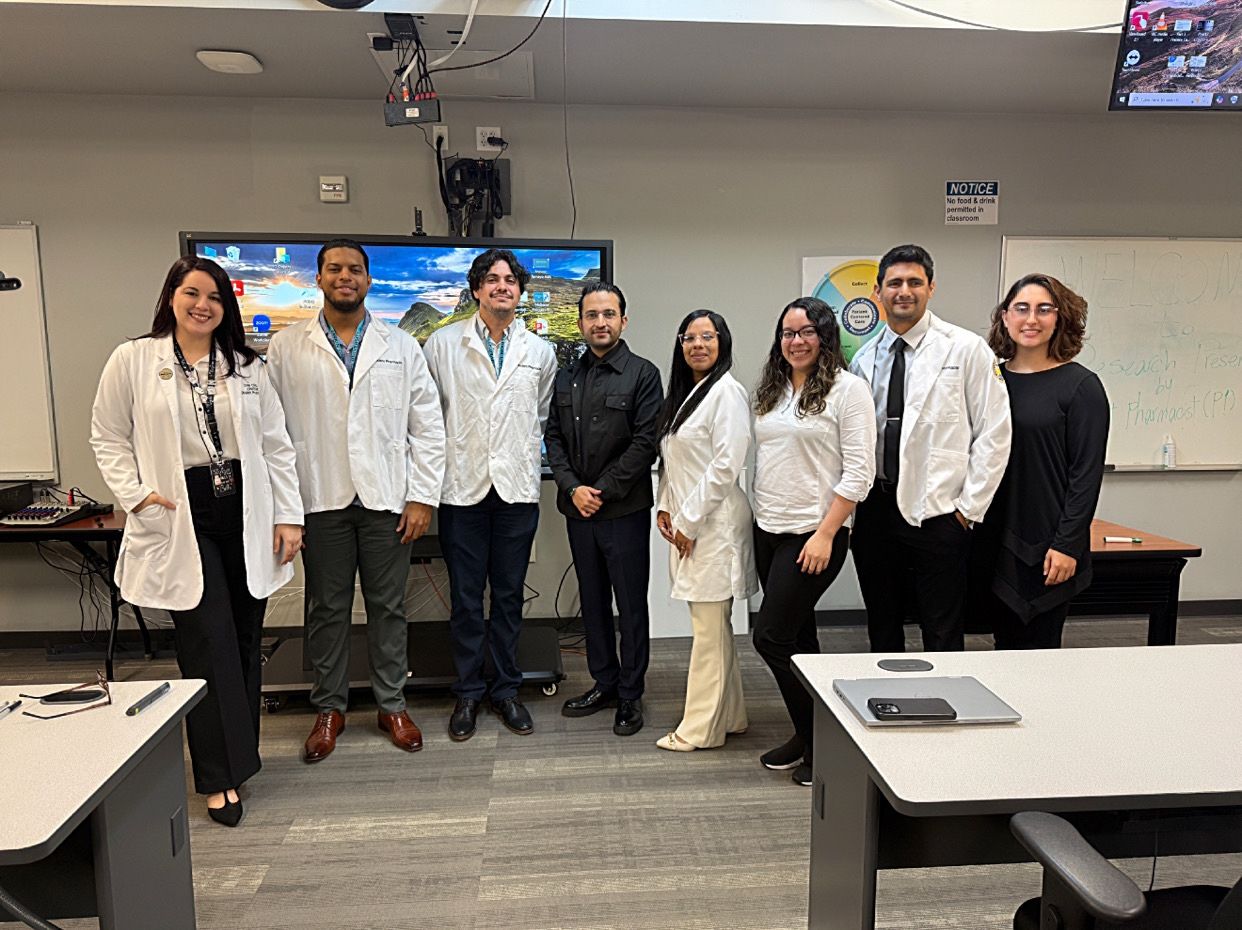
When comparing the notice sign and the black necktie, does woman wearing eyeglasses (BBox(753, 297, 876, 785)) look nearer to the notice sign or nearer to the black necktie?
the black necktie

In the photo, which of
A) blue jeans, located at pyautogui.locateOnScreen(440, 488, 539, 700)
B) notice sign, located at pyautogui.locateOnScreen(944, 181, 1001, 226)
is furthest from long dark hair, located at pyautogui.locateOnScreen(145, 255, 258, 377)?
notice sign, located at pyautogui.locateOnScreen(944, 181, 1001, 226)

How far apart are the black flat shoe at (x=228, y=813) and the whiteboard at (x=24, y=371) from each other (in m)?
2.20

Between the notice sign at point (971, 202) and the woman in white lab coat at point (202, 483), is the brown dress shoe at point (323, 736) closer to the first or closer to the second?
the woman in white lab coat at point (202, 483)

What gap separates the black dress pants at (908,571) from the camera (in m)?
2.37

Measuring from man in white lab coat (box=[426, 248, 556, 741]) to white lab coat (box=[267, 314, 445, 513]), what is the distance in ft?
0.72

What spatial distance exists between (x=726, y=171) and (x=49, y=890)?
3524mm

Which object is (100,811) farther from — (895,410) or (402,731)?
(895,410)

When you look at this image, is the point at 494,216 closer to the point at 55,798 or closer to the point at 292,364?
the point at 292,364

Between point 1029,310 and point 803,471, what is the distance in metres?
0.83

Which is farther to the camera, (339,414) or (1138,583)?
(1138,583)

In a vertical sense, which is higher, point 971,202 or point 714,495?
point 971,202

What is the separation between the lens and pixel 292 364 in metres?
2.53

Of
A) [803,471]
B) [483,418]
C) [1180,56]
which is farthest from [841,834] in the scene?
[1180,56]

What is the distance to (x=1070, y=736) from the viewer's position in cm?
128
